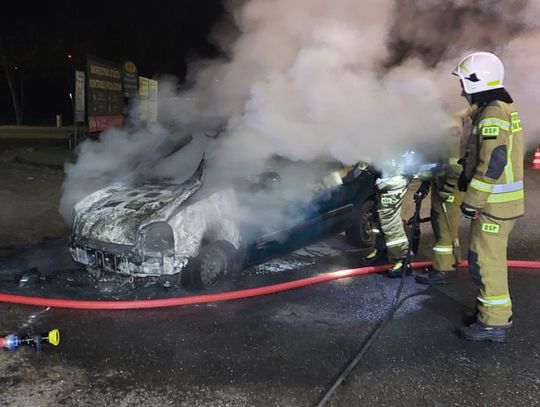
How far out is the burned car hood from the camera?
4656 millimetres

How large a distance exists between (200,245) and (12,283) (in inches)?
75.4

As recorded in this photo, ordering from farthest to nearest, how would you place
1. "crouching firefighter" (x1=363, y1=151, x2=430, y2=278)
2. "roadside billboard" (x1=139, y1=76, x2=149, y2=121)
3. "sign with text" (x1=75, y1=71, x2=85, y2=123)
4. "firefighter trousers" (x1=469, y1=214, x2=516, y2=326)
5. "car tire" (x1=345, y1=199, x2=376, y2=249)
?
"sign with text" (x1=75, y1=71, x2=85, y2=123) < "roadside billboard" (x1=139, y1=76, x2=149, y2=121) < "car tire" (x1=345, y1=199, x2=376, y2=249) < "crouching firefighter" (x1=363, y1=151, x2=430, y2=278) < "firefighter trousers" (x1=469, y1=214, x2=516, y2=326)

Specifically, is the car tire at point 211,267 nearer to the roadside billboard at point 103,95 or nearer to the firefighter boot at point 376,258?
the firefighter boot at point 376,258

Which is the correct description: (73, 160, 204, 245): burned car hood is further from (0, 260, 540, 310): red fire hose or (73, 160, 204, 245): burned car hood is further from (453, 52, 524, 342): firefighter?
(453, 52, 524, 342): firefighter

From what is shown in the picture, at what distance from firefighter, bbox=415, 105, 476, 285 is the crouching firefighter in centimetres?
26

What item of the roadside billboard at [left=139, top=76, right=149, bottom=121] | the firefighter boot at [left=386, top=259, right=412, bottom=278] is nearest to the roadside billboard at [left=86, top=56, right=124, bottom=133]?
the roadside billboard at [left=139, top=76, right=149, bottom=121]

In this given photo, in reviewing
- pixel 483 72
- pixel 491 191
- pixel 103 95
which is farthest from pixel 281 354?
pixel 103 95

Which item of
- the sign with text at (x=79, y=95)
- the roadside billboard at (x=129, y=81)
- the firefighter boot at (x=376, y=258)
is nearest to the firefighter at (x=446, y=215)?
the firefighter boot at (x=376, y=258)

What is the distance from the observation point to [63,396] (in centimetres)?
319

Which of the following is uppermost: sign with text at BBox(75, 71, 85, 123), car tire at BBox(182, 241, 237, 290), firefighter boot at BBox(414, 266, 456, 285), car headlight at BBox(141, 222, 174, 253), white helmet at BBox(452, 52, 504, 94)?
sign with text at BBox(75, 71, 85, 123)

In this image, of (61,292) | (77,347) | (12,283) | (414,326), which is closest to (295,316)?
(414,326)

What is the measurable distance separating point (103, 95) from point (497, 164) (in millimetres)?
12622

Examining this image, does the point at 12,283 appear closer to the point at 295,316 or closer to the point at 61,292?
the point at 61,292

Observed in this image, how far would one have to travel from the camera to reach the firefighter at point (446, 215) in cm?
505
